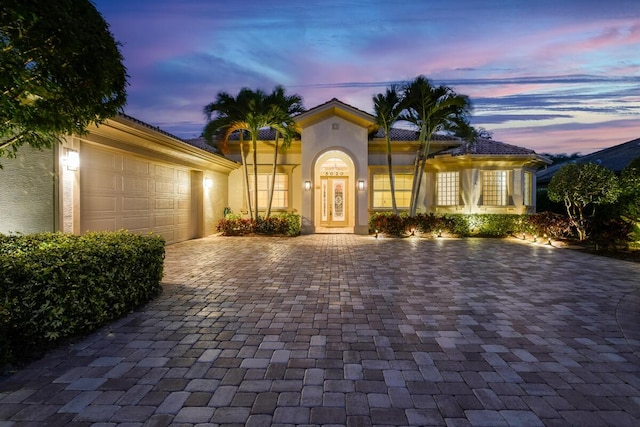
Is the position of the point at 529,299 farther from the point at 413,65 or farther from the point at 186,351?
the point at 413,65

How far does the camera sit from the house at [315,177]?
9414 millimetres

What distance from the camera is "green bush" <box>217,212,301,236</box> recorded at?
14180 mm

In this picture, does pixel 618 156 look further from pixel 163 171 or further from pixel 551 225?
pixel 163 171

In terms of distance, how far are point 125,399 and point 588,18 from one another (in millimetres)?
16166

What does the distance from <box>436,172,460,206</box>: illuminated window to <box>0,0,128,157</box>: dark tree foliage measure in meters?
14.5

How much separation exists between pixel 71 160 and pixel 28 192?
97 cm

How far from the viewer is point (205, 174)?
13.8 m

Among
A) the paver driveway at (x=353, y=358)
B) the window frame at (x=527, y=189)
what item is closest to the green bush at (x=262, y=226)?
the paver driveway at (x=353, y=358)

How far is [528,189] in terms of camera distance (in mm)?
15336

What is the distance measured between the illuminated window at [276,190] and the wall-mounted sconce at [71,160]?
9494 millimetres

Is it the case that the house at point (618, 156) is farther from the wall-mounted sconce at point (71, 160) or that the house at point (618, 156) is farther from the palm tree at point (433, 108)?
the wall-mounted sconce at point (71, 160)

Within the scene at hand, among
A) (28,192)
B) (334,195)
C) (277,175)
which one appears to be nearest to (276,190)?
(277,175)

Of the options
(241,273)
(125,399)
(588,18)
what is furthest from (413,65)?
(125,399)

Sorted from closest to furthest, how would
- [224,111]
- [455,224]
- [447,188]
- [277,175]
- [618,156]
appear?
[224,111] → [455,224] → [447,188] → [277,175] → [618,156]
